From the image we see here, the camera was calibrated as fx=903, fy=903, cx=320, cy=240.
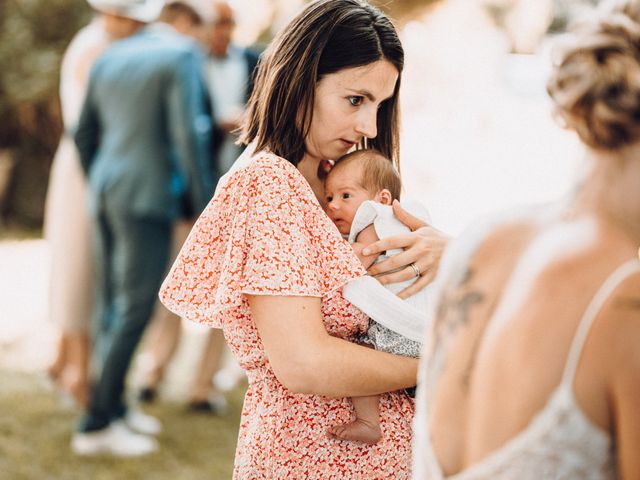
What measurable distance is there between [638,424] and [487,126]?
11285 mm

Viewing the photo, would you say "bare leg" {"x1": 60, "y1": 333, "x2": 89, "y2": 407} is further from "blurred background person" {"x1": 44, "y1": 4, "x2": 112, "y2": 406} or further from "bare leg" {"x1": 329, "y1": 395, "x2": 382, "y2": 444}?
"bare leg" {"x1": 329, "y1": 395, "x2": 382, "y2": 444}

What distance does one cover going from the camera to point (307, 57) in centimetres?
177

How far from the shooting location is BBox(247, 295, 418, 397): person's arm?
1627 millimetres

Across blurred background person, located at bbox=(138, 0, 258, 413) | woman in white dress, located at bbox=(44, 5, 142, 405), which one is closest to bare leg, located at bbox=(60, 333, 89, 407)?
woman in white dress, located at bbox=(44, 5, 142, 405)

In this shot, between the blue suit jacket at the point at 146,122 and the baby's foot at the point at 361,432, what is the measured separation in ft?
8.15

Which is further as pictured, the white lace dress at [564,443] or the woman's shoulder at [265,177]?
the woman's shoulder at [265,177]

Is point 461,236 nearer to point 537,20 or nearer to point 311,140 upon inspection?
point 311,140

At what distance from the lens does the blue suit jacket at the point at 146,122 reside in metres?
4.03

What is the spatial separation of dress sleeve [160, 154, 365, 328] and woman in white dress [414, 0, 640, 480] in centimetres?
50

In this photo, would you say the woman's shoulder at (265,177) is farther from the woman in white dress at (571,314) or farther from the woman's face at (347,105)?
the woman in white dress at (571,314)

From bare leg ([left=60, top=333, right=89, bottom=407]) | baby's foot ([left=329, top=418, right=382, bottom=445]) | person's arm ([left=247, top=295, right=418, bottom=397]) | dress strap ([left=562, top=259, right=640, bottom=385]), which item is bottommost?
bare leg ([left=60, top=333, right=89, bottom=407])

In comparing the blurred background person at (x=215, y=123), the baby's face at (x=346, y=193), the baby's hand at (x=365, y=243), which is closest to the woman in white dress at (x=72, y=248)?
the blurred background person at (x=215, y=123)

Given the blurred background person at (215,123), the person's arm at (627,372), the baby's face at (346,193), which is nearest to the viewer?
the person's arm at (627,372)

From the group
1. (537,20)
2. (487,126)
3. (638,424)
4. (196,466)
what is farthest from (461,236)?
(537,20)
